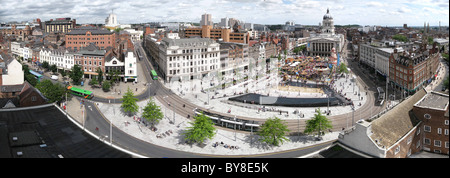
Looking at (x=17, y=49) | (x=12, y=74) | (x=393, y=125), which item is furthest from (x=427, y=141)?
(x=17, y=49)

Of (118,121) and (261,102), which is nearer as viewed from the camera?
(118,121)

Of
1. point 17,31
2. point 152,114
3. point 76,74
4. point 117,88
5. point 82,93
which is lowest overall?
point 152,114

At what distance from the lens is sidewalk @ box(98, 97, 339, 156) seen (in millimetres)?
51438

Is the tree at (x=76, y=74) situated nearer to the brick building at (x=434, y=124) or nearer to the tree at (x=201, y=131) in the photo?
the tree at (x=201, y=131)

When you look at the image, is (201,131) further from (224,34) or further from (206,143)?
(224,34)

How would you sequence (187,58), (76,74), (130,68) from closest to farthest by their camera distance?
(76,74)
(130,68)
(187,58)

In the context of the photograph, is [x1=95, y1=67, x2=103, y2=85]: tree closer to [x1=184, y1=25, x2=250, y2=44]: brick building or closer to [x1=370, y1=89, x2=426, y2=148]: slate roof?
[x1=184, y1=25, x2=250, y2=44]: brick building

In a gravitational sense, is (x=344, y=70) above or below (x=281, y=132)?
above

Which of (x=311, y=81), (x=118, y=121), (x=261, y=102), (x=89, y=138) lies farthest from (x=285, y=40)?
(x=89, y=138)

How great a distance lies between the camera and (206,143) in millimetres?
53781
